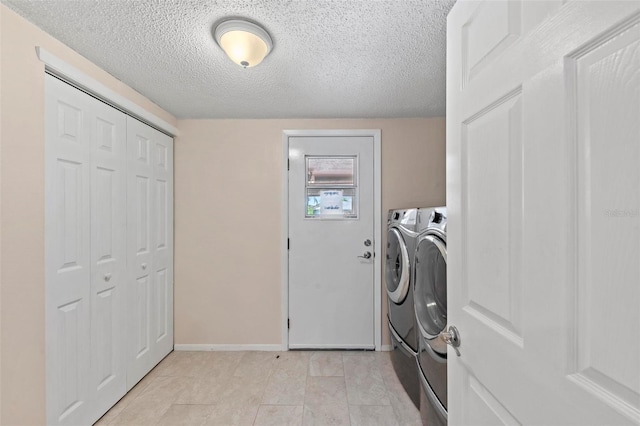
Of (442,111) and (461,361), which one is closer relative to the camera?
(461,361)

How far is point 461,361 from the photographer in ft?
2.90

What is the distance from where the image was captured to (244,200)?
9.21 ft

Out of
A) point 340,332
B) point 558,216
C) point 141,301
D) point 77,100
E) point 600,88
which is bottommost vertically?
point 340,332

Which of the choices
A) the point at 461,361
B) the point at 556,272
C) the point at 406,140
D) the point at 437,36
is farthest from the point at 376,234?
the point at 556,272

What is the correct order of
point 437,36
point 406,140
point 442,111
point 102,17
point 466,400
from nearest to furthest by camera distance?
point 466,400 → point 102,17 → point 437,36 → point 442,111 → point 406,140

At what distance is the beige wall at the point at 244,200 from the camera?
280 cm

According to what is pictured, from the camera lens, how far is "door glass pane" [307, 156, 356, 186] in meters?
2.83

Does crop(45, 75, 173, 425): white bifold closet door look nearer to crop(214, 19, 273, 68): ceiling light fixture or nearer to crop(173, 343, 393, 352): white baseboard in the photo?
crop(173, 343, 393, 352): white baseboard

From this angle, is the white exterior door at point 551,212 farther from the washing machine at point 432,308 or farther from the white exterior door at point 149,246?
the white exterior door at point 149,246

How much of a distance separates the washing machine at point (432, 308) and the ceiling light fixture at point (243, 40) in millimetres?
1227

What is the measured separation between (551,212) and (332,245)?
230cm

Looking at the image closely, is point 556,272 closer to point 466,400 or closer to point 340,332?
point 466,400

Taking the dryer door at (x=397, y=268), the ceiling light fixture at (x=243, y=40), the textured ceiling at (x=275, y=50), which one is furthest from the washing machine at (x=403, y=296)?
the ceiling light fixture at (x=243, y=40)

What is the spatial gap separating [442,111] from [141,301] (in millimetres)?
2892
